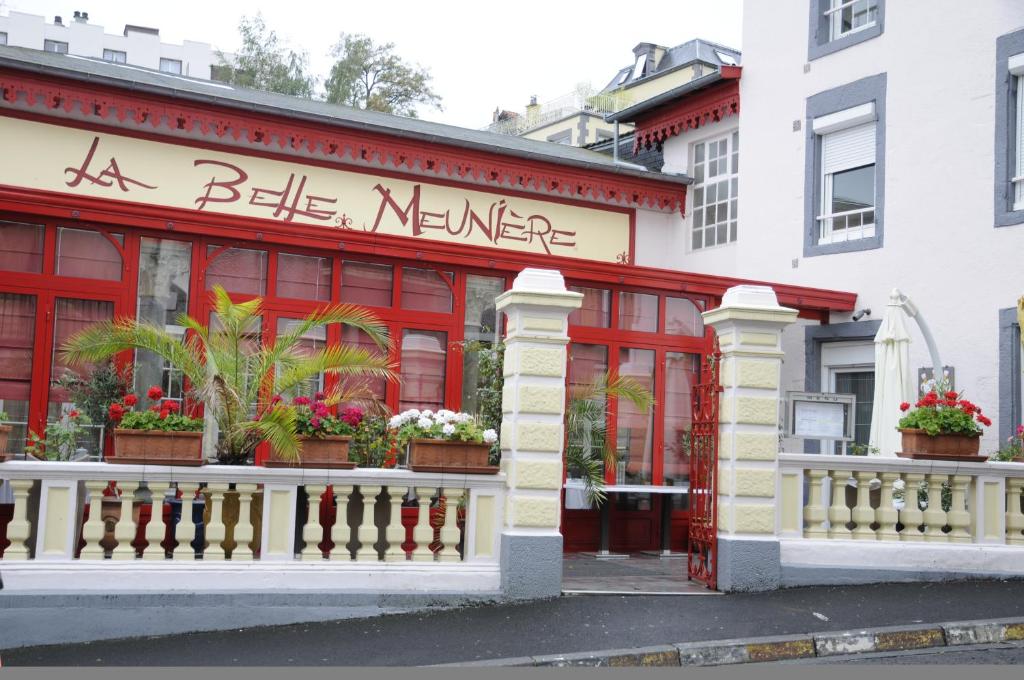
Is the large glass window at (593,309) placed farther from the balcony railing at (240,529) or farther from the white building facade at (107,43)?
the white building facade at (107,43)

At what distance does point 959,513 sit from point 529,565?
13.0ft

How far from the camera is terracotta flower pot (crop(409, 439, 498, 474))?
823cm

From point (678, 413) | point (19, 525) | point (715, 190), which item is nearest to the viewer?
point (19, 525)

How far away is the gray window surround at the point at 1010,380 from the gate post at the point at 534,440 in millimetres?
5807

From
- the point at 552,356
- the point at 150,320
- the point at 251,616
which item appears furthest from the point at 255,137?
the point at 251,616

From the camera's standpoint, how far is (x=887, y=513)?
363 inches

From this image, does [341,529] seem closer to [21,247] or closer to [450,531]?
[450,531]

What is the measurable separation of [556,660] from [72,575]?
3.44 m

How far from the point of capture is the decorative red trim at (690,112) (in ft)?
51.6

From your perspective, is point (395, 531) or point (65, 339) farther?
point (65, 339)

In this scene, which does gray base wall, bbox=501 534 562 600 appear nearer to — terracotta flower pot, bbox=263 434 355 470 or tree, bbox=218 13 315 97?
terracotta flower pot, bbox=263 434 355 470

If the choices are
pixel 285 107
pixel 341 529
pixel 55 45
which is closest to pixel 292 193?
pixel 285 107

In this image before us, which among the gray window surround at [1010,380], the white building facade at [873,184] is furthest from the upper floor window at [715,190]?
the gray window surround at [1010,380]

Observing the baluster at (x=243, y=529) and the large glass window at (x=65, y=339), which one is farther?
the large glass window at (x=65, y=339)
